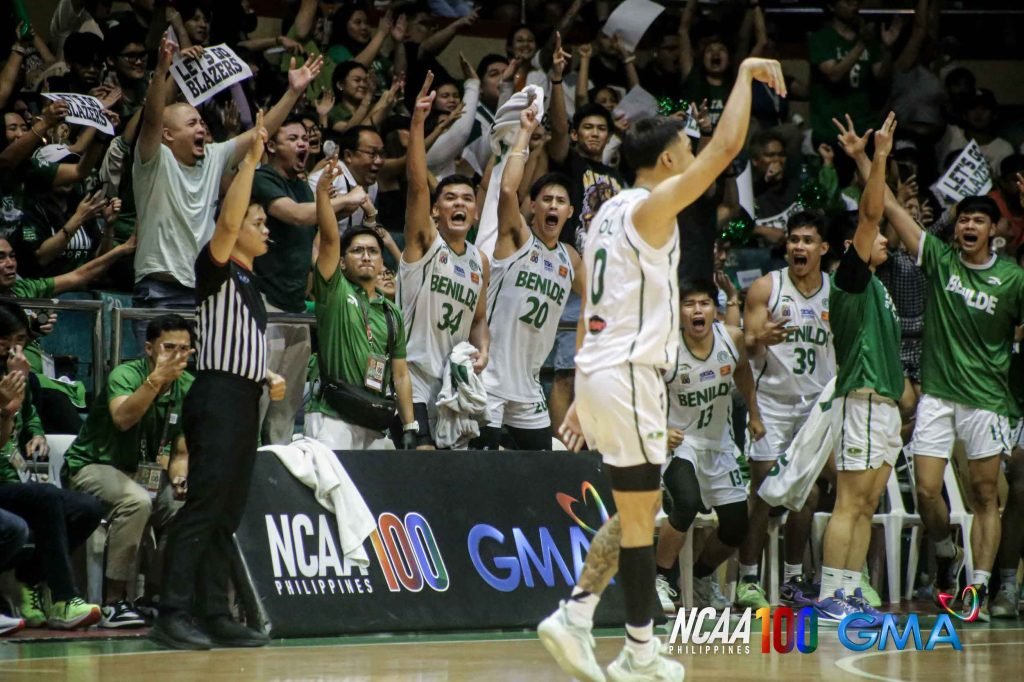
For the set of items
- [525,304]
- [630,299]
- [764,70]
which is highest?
[764,70]

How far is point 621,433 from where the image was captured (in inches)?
252

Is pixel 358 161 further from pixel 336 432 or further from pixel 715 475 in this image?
pixel 715 475

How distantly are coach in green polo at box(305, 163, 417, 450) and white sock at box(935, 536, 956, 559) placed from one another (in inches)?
165

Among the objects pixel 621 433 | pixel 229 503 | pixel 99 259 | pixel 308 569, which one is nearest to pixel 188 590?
pixel 229 503

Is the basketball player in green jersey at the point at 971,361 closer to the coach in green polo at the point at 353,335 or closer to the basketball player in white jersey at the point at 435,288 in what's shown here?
the basketball player in white jersey at the point at 435,288

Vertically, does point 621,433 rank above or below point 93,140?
below

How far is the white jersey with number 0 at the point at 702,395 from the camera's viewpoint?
34.3ft

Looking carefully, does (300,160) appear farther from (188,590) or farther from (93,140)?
(188,590)

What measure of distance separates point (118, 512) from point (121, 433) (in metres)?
0.47

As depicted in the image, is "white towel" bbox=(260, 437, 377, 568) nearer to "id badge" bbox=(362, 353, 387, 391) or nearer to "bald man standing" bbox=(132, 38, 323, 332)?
"id badge" bbox=(362, 353, 387, 391)

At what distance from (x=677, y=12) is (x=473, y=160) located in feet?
13.6

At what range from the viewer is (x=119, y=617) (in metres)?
8.90

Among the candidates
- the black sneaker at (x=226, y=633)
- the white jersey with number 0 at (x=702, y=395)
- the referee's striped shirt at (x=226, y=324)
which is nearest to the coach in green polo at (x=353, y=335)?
the referee's striped shirt at (x=226, y=324)

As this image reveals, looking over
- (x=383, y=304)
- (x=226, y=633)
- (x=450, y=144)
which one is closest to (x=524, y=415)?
(x=383, y=304)
